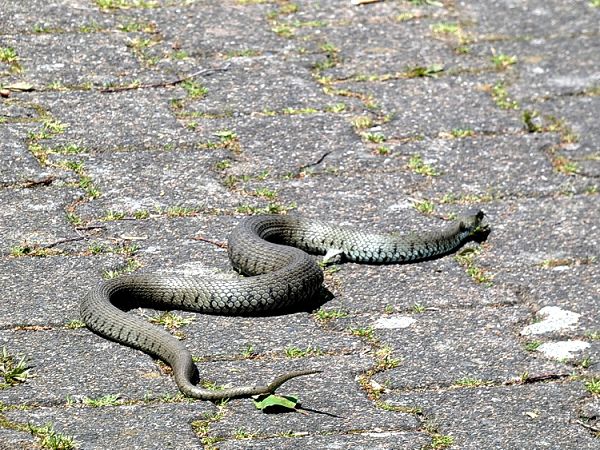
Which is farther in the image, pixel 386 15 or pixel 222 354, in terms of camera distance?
pixel 386 15

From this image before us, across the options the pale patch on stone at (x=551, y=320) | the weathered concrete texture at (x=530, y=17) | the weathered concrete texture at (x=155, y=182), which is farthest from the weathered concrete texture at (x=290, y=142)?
the weathered concrete texture at (x=530, y=17)

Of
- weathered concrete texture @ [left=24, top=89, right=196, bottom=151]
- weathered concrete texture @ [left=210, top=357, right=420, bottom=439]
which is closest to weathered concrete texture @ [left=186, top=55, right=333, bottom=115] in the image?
weathered concrete texture @ [left=24, top=89, right=196, bottom=151]

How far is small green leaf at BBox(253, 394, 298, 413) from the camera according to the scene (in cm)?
573

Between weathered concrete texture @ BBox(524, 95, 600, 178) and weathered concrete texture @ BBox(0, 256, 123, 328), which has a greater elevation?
weathered concrete texture @ BBox(524, 95, 600, 178)

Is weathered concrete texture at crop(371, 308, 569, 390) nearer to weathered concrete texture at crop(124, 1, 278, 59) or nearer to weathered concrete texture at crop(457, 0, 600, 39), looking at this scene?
weathered concrete texture at crop(124, 1, 278, 59)

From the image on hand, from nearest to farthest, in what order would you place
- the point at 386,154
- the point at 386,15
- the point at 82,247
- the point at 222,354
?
the point at 222,354, the point at 82,247, the point at 386,154, the point at 386,15

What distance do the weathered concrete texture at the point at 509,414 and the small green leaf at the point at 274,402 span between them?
49cm

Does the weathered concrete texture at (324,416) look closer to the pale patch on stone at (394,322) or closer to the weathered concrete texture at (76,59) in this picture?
the pale patch on stone at (394,322)

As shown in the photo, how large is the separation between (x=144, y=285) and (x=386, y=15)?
4638 mm

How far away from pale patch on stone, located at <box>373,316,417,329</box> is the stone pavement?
0.05ft

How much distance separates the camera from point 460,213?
8.02 m

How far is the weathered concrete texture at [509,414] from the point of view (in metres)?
5.69

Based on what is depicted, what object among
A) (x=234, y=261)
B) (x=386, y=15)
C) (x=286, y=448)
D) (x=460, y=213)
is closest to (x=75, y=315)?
(x=234, y=261)

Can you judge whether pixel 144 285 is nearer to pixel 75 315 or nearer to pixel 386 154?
pixel 75 315
